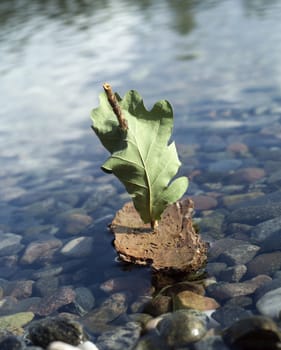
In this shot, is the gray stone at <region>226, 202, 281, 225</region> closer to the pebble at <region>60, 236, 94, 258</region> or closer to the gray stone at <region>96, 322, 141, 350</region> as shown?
the pebble at <region>60, 236, 94, 258</region>

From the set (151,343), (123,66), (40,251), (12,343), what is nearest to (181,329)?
(151,343)

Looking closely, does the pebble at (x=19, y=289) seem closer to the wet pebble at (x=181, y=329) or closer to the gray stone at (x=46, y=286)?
the gray stone at (x=46, y=286)

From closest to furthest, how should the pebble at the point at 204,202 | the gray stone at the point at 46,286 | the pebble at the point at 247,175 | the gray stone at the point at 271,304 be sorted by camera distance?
the gray stone at the point at 271,304
the gray stone at the point at 46,286
the pebble at the point at 204,202
the pebble at the point at 247,175

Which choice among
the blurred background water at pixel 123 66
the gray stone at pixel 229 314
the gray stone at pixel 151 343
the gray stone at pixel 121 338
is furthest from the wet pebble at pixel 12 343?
the blurred background water at pixel 123 66

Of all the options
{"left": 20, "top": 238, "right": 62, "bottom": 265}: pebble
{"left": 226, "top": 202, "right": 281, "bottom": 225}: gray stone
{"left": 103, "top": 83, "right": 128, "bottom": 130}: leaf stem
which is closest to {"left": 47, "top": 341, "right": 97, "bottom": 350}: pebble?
{"left": 20, "top": 238, "right": 62, "bottom": 265}: pebble

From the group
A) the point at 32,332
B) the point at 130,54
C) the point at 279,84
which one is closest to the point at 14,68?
the point at 130,54

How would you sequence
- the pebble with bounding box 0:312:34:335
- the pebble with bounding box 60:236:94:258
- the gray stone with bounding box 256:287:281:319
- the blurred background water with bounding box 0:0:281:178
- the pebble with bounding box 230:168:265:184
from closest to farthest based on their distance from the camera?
the gray stone with bounding box 256:287:281:319 < the pebble with bounding box 0:312:34:335 < the pebble with bounding box 60:236:94:258 < the pebble with bounding box 230:168:265:184 < the blurred background water with bounding box 0:0:281:178

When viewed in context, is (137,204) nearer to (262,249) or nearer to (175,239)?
(175,239)
